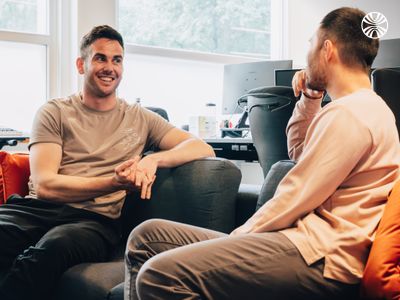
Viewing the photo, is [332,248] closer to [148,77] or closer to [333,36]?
[333,36]

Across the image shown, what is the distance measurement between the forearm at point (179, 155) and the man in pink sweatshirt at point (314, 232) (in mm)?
731

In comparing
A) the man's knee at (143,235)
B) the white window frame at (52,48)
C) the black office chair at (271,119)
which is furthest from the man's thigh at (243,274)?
the white window frame at (52,48)

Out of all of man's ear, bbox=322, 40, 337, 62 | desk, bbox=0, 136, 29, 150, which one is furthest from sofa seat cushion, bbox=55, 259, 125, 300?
desk, bbox=0, 136, 29, 150

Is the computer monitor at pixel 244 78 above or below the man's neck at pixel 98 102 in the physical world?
above

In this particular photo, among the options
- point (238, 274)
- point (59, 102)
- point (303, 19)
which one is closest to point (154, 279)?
point (238, 274)

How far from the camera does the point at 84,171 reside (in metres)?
2.19

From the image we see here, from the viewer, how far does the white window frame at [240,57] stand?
4.28m

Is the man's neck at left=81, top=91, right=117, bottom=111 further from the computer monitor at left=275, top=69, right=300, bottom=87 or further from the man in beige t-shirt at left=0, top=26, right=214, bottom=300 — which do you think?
the computer monitor at left=275, top=69, right=300, bottom=87

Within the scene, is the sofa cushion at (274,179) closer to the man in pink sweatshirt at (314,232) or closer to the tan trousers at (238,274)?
the man in pink sweatshirt at (314,232)

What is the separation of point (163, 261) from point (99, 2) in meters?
2.91

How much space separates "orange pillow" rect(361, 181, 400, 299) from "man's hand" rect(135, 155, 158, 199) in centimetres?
92

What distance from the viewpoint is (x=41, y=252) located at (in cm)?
178

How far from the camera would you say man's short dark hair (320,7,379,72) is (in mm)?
1456

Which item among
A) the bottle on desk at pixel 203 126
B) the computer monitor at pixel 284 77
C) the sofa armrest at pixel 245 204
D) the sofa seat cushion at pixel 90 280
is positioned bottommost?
the sofa seat cushion at pixel 90 280
